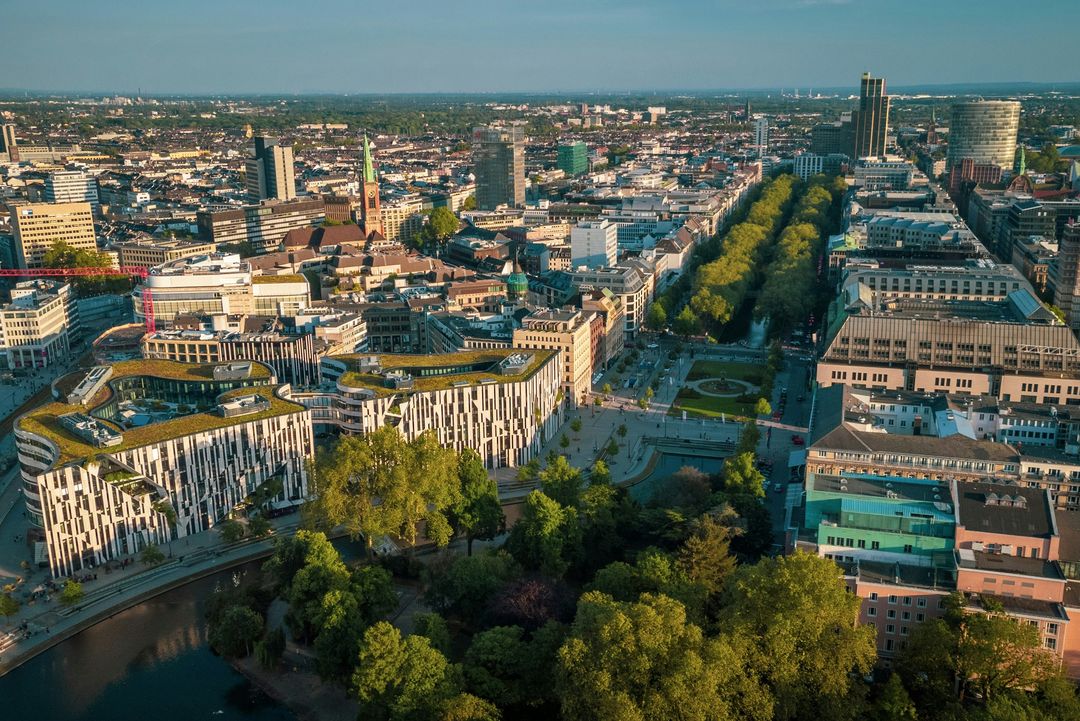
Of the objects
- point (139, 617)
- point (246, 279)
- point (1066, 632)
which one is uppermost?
point (246, 279)

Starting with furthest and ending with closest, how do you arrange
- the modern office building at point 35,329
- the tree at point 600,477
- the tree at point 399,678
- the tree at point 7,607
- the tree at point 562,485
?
the modern office building at point 35,329 → the tree at point 600,477 → the tree at point 562,485 → the tree at point 7,607 → the tree at point 399,678

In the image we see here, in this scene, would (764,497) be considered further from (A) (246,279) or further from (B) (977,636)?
(A) (246,279)

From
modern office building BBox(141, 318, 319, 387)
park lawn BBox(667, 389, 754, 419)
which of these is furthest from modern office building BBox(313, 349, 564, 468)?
park lawn BBox(667, 389, 754, 419)

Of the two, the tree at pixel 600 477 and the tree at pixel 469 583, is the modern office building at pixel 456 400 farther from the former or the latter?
the tree at pixel 469 583

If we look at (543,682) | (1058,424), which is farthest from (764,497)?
(543,682)

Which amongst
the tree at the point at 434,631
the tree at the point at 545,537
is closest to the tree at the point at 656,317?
the tree at the point at 545,537
